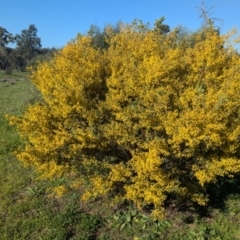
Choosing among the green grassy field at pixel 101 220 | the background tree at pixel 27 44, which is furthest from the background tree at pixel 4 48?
the green grassy field at pixel 101 220

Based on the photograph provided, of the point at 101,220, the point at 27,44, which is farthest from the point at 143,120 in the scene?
the point at 27,44

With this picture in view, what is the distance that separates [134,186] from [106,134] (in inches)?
28.5

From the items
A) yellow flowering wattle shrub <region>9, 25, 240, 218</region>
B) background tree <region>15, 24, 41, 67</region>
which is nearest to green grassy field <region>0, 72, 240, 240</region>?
yellow flowering wattle shrub <region>9, 25, 240, 218</region>

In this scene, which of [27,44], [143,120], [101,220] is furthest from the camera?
[27,44]

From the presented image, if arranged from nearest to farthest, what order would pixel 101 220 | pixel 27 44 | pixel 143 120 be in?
pixel 143 120, pixel 101 220, pixel 27 44

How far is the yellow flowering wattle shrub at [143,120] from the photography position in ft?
14.0

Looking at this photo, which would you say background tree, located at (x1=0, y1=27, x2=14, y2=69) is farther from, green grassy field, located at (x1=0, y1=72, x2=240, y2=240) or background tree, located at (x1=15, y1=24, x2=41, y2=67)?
green grassy field, located at (x1=0, y1=72, x2=240, y2=240)

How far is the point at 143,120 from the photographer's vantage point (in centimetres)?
443

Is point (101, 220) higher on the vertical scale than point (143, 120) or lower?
lower

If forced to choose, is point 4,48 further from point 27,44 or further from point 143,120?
point 143,120

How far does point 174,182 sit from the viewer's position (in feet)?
14.3

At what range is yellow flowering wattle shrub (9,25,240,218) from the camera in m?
4.27

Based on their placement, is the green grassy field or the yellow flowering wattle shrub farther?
the green grassy field

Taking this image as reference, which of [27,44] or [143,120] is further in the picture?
[27,44]
